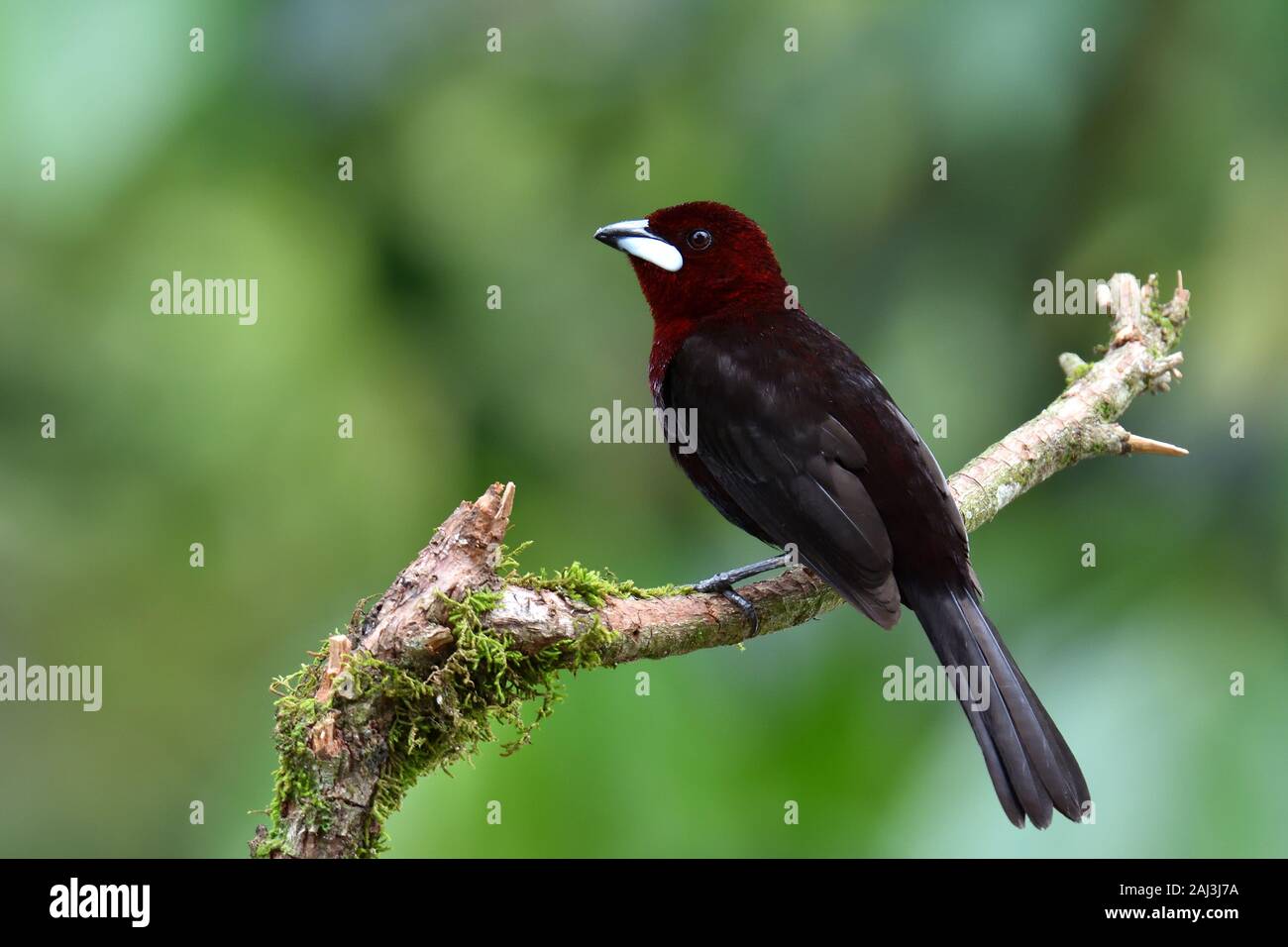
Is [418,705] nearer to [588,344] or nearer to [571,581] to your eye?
[571,581]

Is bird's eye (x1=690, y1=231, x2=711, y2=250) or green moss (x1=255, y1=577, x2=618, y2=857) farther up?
bird's eye (x1=690, y1=231, x2=711, y2=250)

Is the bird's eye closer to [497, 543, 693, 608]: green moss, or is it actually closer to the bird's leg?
the bird's leg

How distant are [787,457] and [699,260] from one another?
Answer: 2.62 feet

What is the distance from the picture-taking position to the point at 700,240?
3.54m

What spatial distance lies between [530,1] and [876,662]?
262 cm

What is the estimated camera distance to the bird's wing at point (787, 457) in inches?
110

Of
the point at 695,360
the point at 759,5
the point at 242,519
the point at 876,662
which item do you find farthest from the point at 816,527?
the point at 759,5

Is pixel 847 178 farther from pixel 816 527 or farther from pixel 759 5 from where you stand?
pixel 816 527

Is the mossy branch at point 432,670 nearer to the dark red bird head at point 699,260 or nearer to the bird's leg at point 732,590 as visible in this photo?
the bird's leg at point 732,590

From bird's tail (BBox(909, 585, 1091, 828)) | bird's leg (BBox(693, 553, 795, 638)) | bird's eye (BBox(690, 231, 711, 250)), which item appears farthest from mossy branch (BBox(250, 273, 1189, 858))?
bird's eye (BBox(690, 231, 711, 250))

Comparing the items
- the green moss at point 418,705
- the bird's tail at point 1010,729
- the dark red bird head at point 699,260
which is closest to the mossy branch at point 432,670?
the green moss at point 418,705

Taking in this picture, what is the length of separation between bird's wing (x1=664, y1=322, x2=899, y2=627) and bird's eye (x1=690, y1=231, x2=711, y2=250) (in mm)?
337

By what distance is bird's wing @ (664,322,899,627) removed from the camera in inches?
110

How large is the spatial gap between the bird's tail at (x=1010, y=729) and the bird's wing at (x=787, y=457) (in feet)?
0.67
